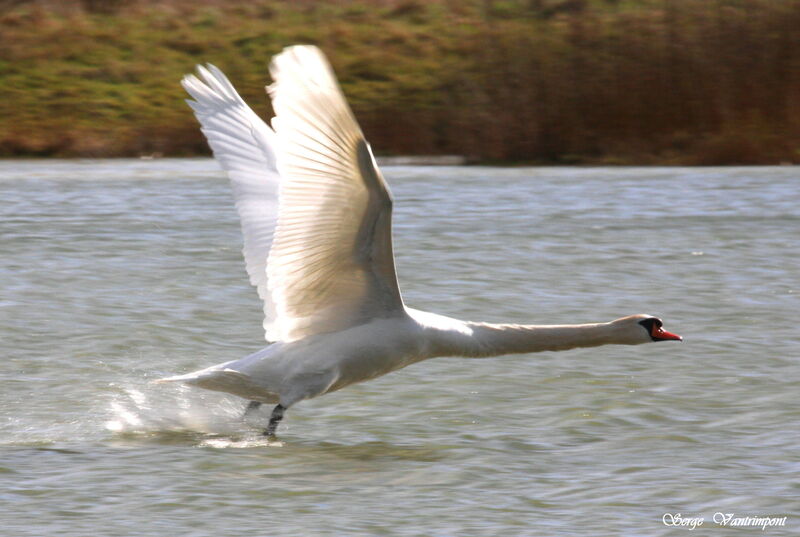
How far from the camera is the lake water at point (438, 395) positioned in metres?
6.52

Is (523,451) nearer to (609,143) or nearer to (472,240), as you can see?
(472,240)

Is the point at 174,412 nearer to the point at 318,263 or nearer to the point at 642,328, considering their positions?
the point at 318,263

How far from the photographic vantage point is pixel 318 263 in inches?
279

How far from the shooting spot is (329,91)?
624 cm

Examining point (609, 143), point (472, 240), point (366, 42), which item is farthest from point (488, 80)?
point (366, 42)

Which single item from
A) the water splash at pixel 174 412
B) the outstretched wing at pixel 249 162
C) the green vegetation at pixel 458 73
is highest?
the outstretched wing at pixel 249 162

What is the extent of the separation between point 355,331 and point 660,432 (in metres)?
1.68

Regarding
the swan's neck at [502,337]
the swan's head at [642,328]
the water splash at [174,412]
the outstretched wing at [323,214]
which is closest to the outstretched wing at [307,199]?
the outstretched wing at [323,214]

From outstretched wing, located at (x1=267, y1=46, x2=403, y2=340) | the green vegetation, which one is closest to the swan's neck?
outstretched wing, located at (x1=267, y1=46, x2=403, y2=340)

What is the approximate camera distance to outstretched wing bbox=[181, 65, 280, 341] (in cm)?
796

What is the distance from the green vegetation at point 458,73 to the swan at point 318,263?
11453 millimetres

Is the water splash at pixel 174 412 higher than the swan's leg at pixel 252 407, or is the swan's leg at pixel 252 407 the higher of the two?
the swan's leg at pixel 252 407

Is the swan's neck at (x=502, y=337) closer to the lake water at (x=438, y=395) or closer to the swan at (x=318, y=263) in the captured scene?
the swan at (x=318, y=263)

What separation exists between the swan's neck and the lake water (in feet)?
1.58
